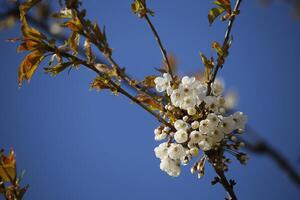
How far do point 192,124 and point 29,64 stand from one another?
0.93m

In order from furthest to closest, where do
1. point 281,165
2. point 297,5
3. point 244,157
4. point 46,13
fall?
point 297,5
point 46,13
point 281,165
point 244,157

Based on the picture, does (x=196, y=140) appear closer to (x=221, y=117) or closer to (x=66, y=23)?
(x=221, y=117)

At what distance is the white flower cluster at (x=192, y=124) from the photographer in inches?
65.1

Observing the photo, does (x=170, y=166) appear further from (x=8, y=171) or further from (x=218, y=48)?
(x=8, y=171)

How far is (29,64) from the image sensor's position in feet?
5.67

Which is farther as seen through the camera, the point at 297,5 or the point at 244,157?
the point at 297,5

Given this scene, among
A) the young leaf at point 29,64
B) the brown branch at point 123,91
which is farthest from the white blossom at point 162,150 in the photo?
the young leaf at point 29,64

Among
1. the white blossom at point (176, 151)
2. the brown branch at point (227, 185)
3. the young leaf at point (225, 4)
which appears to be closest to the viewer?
the brown branch at point (227, 185)

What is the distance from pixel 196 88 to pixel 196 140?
0.92 ft

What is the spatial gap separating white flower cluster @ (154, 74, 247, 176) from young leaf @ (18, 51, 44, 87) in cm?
66

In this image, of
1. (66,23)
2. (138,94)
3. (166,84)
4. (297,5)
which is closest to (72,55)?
(66,23)

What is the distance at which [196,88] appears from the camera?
172 cm

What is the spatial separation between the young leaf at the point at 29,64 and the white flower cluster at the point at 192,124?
0.66 meters

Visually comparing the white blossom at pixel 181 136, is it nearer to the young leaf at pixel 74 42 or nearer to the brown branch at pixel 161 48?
the brown branch at pixel 161 48
